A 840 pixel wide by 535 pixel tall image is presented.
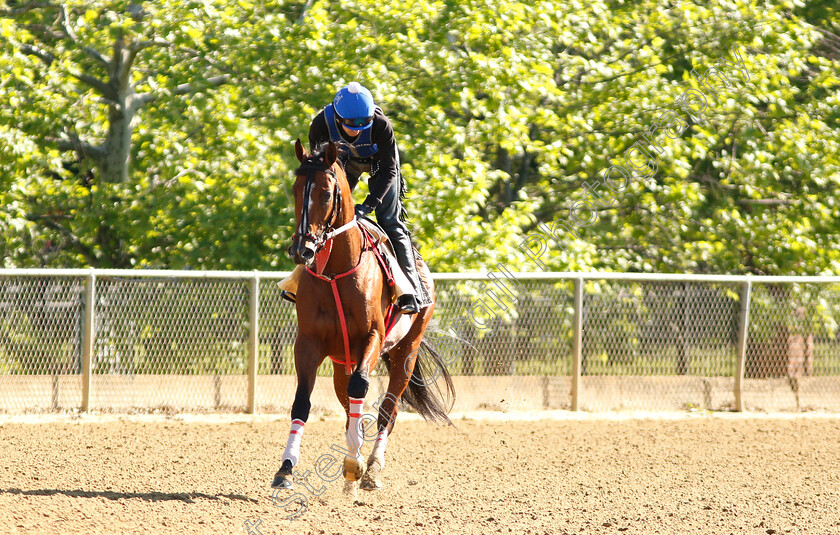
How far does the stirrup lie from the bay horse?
0.10 metres

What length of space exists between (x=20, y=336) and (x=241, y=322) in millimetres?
2307

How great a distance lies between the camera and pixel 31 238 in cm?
1273

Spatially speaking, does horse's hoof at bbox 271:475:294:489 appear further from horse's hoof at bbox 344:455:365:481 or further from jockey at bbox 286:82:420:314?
jockey at bbox 286:82:420:314

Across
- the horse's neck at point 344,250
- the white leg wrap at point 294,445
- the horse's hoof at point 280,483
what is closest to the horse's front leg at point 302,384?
the white leg wrap at point 294,445

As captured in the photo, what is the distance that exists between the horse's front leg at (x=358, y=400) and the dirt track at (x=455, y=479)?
0.98 feet

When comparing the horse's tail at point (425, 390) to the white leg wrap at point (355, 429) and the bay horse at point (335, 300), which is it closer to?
the bay horse at point (335, 300)

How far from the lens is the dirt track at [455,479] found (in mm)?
5594

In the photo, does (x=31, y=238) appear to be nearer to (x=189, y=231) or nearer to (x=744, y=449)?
(x=189, y=231)

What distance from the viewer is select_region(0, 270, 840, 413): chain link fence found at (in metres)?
9.60

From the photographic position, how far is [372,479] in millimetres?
6414

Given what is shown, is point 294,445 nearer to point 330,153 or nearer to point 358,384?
point 358,384

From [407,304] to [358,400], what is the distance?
974 millimetres

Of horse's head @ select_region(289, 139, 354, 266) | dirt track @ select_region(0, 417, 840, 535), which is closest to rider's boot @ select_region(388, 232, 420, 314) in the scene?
horse's head @ select_region(289, 139, 354, 266)

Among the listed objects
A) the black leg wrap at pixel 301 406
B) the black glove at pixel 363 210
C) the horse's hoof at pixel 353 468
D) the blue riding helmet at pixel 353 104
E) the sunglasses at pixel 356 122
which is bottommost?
the horse's hoof at pixel 353 468
